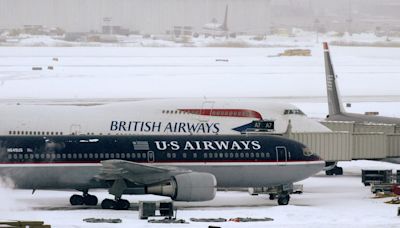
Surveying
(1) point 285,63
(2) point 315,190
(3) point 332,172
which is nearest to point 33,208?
(2) point 315,190

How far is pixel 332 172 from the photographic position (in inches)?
2128

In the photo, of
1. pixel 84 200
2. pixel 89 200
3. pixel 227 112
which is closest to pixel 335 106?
pixel 227 112

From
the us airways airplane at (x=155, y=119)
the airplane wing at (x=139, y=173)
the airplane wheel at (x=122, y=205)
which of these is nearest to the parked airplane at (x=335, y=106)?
the us airways airplane at (x=155, y=119)

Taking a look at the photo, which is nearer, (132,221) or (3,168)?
(132,221)

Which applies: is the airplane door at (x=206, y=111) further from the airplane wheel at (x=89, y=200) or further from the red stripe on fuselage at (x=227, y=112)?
the airplane wheel at (x=89, y=200)

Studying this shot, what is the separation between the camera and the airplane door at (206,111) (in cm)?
5147

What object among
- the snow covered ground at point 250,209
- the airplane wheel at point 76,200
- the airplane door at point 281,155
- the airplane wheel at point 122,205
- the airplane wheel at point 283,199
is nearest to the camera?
the snow covered ground at point 250,209

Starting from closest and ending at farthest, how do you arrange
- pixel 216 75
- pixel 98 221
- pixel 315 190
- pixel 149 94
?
→ pixel 98 221 → pixel 315 190 → pixel 149 94 → pixel 216 75

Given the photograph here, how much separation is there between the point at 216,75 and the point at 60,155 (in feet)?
243

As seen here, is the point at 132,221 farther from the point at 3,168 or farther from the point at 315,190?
the point at 315,190

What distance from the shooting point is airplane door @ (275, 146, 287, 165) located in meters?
43.5

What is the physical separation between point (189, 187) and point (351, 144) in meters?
12.6

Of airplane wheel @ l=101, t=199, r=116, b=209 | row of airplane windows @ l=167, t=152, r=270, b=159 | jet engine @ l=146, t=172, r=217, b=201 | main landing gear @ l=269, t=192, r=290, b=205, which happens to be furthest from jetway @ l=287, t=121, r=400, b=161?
airplane wheel @ l=101, t=199, r=116, b=209

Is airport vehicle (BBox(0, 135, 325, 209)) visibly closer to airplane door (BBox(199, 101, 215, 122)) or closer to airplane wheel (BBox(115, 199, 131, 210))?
airplane wheel (BBox(115, 199, 131, 210))
